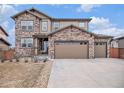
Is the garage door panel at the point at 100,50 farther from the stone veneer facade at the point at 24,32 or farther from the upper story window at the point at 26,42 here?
the upper story window at the point at 26,42

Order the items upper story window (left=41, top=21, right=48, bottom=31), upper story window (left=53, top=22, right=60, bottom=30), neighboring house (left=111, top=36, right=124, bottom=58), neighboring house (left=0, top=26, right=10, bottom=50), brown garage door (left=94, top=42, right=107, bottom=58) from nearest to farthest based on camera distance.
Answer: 1. brown garage door (left=94, top=42, right=107, bottom=58)
2. neighboring house (left=111, top=36, right=124, bottom=58)
3. upper story window (left=41, top=21, right=48, bottom=31)
4. upper story window (left=53, top=22, right=60, bottom=30)
5. neighboring house (left=0, top=26, right=10, bottom=50)

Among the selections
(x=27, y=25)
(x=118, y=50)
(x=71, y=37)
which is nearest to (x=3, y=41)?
(x=27, y=25)

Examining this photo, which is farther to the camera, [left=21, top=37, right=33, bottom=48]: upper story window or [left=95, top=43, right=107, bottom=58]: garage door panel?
[left=21, top=37, right=33, bottom=48]: upper story window

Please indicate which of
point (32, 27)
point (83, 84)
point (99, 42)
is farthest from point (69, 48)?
point (83, 84)

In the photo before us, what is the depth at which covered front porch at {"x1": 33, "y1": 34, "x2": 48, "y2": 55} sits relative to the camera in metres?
27.5

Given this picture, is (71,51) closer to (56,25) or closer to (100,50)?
(100,50)

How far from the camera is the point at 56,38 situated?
25422mm

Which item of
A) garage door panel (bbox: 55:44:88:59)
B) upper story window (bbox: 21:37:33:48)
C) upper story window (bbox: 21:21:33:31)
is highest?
upper story window (bbox: 21:21:33:31)

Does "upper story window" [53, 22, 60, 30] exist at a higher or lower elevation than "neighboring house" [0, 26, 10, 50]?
higher

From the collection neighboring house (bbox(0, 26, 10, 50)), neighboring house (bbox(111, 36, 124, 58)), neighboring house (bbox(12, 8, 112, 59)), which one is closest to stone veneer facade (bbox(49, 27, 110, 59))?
neighboring house (bbox(12, 8, 112, 59))

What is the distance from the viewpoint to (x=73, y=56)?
25.5 m

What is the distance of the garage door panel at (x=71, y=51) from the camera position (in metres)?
25.4

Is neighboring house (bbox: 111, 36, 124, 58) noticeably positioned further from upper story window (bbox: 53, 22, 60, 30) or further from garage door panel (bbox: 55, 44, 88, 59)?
upper story window (bbox: 53, 22, 60, 30)
